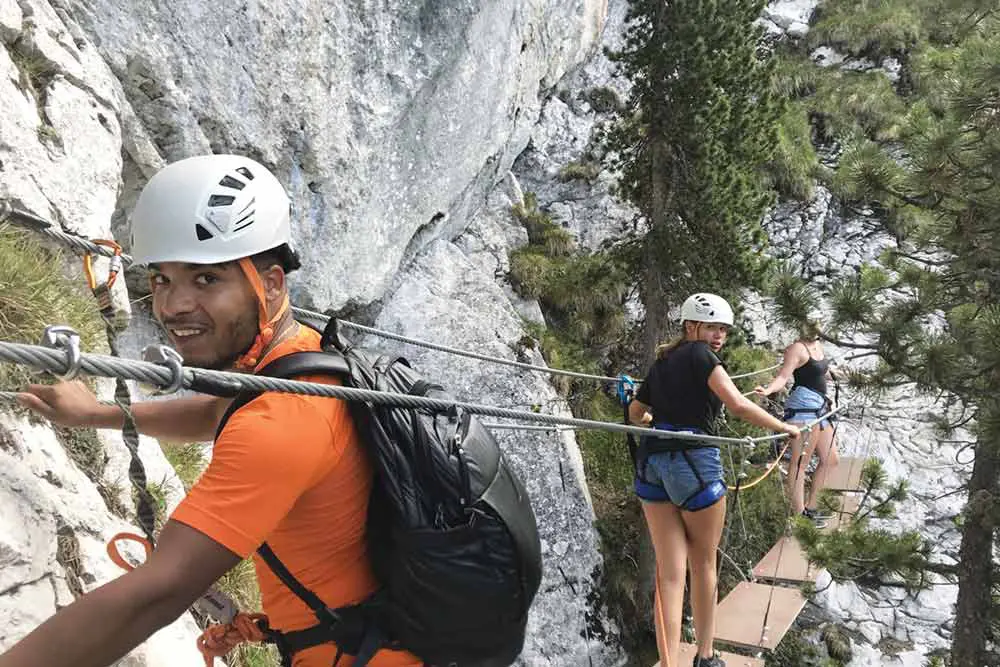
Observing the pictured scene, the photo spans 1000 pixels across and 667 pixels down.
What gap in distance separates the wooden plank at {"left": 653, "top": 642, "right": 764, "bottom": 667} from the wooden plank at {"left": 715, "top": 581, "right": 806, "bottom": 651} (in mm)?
193

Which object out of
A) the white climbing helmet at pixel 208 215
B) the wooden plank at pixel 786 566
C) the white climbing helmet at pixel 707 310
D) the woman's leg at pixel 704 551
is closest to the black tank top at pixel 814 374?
the wooden plank at pixel 786 566

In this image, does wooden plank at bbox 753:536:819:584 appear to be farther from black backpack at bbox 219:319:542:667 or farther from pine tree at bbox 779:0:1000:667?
black backpack at bbox 219:319:542:667

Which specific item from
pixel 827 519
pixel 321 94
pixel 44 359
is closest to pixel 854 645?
pixel 827 519

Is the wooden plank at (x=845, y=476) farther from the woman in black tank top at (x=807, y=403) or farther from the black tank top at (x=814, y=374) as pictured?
the black tank top at (x=814, y=374)

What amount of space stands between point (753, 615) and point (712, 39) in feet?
22.7

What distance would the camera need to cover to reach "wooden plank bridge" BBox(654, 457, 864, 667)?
19.0 ft

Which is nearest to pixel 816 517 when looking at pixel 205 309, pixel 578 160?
pixel 205 309

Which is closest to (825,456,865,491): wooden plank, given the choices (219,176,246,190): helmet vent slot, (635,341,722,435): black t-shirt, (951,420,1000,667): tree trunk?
(951,420,1000,667): tree trunk

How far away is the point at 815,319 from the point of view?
656 cm

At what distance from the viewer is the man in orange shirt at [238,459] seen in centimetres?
122

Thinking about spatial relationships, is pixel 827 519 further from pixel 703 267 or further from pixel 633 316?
pixel 633 316

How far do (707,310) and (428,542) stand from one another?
3.34 meters

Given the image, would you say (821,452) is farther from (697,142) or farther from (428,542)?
(428,542)

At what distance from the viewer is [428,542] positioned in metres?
1.58
